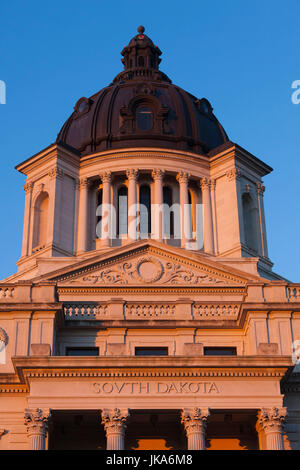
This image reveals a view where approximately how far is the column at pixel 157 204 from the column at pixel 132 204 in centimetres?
120

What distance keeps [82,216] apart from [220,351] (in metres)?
19.9

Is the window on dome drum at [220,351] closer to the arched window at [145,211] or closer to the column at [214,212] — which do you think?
the column at [214,212]

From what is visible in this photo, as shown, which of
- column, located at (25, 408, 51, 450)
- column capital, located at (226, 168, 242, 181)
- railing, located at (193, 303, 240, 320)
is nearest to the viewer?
column, located at (25, 408, 51, 450)

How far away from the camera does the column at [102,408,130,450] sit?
26.1 meters

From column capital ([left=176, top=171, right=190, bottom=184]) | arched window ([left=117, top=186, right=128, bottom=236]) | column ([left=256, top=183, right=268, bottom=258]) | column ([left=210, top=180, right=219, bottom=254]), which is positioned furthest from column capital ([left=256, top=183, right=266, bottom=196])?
arched window ([left=117, top=186, right=128, bottom=236])

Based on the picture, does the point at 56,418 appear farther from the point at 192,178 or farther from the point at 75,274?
the point at 192,178

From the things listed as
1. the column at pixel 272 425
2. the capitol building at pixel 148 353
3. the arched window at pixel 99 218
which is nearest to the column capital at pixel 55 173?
the arched window at pixel 99 218

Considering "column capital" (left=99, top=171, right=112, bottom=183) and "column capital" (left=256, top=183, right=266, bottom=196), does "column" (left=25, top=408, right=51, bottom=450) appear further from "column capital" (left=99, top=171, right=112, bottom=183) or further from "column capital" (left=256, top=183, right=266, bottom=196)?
"column capital" (left=256, top=183, right=266, bottom=196)

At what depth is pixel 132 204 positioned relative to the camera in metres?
49.7

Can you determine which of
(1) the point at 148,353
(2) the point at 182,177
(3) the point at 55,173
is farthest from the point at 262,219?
(1) the point at 148,353

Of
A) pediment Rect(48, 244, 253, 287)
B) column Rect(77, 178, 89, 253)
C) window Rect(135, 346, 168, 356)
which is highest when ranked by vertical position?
column Rect(77, 178, 89, 253)

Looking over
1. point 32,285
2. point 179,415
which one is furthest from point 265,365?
point 32,285

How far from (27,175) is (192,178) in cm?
1008

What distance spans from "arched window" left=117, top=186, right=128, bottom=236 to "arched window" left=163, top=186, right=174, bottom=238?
2338 mm
